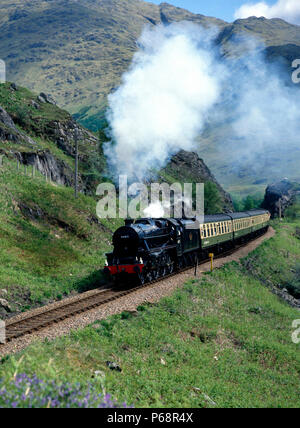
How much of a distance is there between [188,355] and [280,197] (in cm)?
10834

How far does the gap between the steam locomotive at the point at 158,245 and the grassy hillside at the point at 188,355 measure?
2.60m

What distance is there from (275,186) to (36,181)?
333 ft

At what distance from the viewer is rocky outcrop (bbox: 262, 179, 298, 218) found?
11156cm

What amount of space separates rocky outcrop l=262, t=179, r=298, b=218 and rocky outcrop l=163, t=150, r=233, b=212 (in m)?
20.9

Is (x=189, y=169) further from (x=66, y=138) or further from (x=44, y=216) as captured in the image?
(x=44, y=216)

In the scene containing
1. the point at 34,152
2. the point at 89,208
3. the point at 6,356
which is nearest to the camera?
the point at 6,356

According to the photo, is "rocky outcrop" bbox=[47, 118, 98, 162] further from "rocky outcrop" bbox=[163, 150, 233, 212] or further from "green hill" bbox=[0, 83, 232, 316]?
"rocky outcrop" bbox=[163, 150, 233, 212]

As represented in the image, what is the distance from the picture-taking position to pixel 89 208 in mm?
34312

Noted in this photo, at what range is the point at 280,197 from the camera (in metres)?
114

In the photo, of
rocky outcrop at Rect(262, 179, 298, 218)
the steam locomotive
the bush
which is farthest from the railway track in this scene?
rocky outcrop at Rect(262, 179, 298, 218)

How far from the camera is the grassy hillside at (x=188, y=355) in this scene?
945 cm

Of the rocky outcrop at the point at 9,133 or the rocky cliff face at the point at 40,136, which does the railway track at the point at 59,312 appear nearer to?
the rocky cliff face at the point at 40,136
